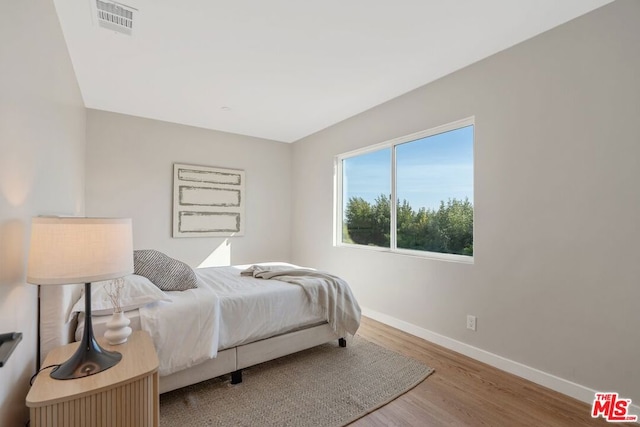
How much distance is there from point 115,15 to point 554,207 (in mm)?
3365

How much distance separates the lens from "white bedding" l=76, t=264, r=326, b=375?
1896 millimetres

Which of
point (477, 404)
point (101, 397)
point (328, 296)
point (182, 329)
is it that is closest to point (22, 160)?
point (101, 397)

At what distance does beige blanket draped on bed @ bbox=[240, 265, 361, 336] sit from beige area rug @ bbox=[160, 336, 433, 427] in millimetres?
273

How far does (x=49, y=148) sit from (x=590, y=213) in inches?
134

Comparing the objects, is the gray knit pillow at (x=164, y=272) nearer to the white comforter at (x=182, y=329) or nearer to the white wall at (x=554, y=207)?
the white comforter at (x=182, y=329)

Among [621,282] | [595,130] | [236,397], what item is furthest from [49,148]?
[621,282]

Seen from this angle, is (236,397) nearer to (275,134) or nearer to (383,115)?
(383,115)

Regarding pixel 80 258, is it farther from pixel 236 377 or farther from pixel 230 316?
pixel 236 377

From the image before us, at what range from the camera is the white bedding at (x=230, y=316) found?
1.90 metres

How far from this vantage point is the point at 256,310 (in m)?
2.31

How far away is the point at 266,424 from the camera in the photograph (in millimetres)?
1803

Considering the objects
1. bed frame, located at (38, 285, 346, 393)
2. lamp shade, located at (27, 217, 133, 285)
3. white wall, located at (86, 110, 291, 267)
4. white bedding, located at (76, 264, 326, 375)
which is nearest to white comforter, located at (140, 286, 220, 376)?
white bedding, located at (76, 264, 326, 375)

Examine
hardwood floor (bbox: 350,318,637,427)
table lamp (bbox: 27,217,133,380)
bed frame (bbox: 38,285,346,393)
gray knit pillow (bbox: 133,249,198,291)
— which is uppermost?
table lamp (bbox: 27,217,133,380)

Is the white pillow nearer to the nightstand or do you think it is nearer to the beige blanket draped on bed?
the nightstand
